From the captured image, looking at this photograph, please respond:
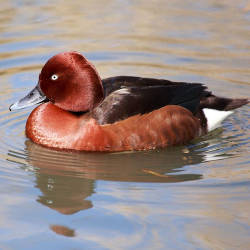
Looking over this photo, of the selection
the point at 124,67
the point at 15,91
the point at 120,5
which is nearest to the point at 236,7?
the point at 120,5

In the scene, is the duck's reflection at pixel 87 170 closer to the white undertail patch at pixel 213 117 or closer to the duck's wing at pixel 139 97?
the duck's wing at pixel 139 97

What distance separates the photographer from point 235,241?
4648mm

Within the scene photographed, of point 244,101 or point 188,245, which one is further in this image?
point 244,101

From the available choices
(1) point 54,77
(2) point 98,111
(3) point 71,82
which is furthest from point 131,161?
(1) point 54,77

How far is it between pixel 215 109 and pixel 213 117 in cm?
10

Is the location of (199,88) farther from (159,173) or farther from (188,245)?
(188,245)

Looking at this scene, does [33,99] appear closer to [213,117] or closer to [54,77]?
[54,77]

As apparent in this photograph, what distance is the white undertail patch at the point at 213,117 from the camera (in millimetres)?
7031

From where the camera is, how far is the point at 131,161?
6273mm

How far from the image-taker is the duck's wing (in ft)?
20.7

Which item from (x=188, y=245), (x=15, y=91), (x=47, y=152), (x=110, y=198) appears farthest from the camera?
(x=15, y=91)

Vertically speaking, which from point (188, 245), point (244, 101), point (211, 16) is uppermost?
point (211, 16)

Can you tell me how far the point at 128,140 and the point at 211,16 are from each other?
489 centimetres

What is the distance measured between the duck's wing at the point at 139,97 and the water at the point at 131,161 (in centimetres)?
42
